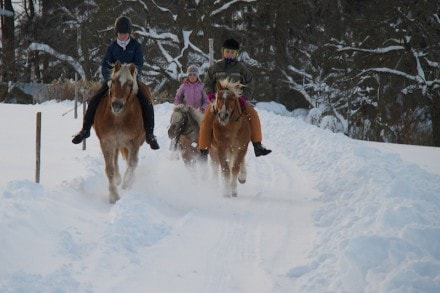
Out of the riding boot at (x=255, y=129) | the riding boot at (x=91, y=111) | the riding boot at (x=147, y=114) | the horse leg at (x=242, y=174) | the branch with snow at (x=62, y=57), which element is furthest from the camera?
the branch with snow at (x=62, y=57)

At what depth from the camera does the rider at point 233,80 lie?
338 inches

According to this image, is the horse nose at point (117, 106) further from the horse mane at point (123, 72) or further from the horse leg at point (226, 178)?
the horse leg at point (226, 178)

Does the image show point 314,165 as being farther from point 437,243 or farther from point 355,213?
point 437,243

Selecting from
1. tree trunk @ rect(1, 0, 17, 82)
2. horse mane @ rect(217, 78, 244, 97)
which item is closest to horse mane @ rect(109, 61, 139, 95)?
horse mane @ rect(217, 78, 244, 97)

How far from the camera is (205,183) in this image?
9.11 m

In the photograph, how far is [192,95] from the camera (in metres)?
→ 10.5

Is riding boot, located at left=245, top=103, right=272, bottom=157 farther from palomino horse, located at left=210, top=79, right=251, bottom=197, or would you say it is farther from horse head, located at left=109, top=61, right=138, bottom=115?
horse head, located at left=109, top=61, right=138, bottom=115

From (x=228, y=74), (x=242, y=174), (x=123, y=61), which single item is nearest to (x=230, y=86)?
(x=228, y=74)

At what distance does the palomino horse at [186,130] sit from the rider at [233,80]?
0.65 m

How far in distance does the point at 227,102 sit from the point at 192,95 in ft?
8.40

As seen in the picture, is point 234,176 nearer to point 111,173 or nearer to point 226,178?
point 226,178

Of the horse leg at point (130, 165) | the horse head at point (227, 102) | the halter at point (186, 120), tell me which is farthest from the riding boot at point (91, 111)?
the halter at point (186, 120)

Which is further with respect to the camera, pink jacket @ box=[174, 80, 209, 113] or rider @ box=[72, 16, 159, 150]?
pink jacket @ box=[174, 80, 209, 113]

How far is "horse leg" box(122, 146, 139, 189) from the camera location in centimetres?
800
